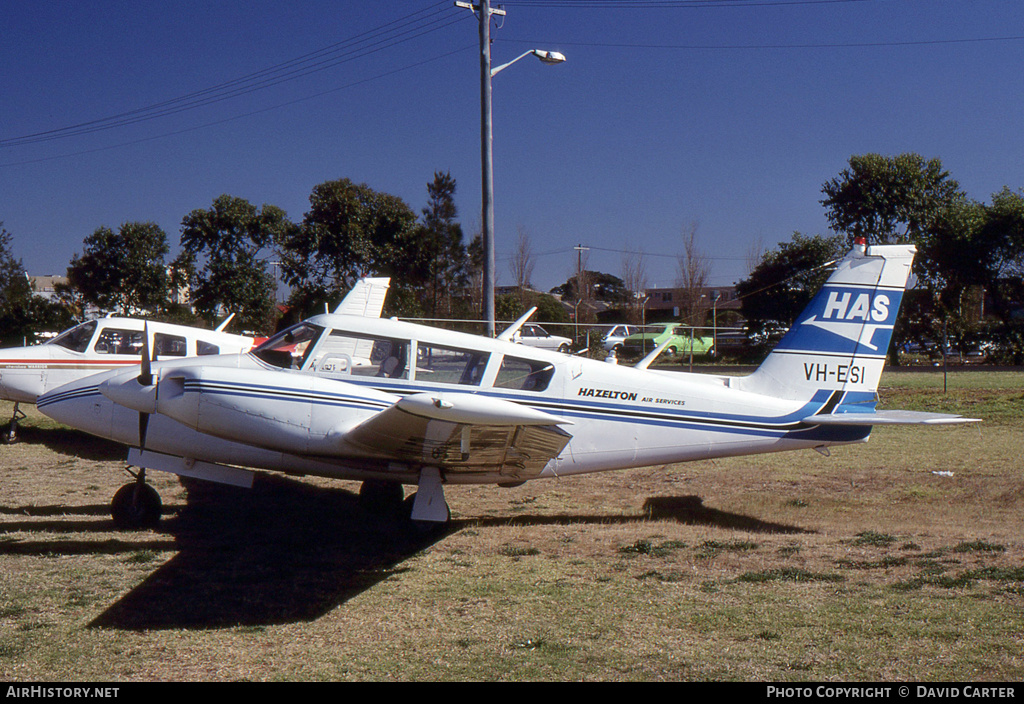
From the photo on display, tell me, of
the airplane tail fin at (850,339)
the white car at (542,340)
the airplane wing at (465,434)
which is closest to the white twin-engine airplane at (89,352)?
the airplane wing at (465,434)

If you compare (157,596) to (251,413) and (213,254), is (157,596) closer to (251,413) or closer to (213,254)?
(251,413)

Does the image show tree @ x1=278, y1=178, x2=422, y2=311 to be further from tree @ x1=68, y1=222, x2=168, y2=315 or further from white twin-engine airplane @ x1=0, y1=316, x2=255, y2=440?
white twin-engine airplane @ x1=0, y1=316, x2=255, y2=440

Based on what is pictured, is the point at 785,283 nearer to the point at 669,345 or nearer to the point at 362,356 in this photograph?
the point at 669,345

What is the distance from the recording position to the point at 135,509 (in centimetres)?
854

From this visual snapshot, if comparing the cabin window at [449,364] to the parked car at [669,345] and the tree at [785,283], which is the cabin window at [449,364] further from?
the tree at [785,283]

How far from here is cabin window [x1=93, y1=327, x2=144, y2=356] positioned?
14.4 metres

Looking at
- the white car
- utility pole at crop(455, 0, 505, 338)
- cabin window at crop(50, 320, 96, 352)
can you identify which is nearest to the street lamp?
utility pole at crop(455, 0, 505, 338)

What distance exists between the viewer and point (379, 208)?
31312 mm

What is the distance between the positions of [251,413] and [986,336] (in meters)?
35.8

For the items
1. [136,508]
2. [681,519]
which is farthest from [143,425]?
[681,519]

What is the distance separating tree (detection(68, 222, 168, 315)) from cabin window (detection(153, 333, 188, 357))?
72.3ft

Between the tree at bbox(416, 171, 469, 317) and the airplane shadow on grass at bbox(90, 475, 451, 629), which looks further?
the tree at bbox(416, 171, 469, 317)

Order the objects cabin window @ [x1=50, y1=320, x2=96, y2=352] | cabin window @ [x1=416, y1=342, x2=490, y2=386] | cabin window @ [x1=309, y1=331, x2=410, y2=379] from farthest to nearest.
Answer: cabin window @ [x1=50, y1=320, x2=96, y2=352] < cabin window @ [x1=416, y1=342, x2=490, y2=386] < cabin window @ [x1=309, y1=331, x2=410, y2=379]

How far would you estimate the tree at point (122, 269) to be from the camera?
34.0 m
